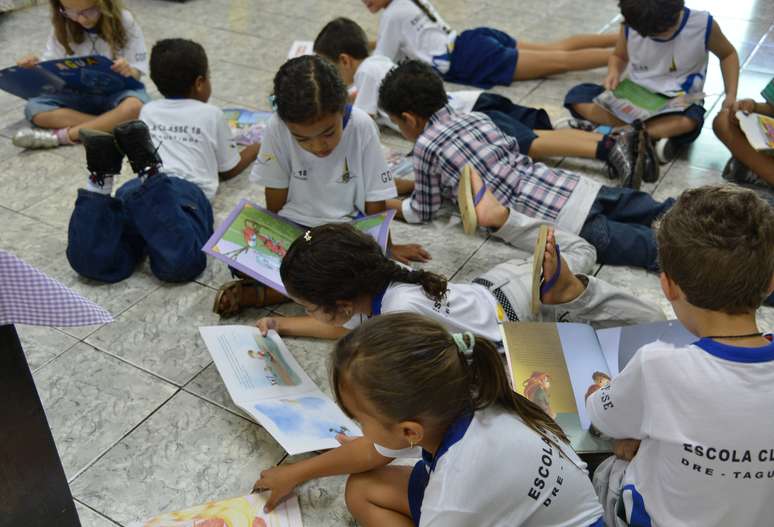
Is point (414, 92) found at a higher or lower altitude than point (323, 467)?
higher

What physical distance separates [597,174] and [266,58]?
1679 millimetres

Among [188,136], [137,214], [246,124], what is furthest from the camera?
[246,124]

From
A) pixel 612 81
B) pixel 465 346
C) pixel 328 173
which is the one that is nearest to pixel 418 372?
pixel 465 346

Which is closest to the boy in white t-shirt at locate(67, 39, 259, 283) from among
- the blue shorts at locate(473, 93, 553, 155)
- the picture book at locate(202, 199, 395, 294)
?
the picture book at locate(202, 199, 395, 294)

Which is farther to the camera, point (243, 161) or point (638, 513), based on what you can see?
point (243, 161)

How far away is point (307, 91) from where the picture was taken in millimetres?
1778

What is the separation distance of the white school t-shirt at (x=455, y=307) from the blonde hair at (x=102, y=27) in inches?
64.4

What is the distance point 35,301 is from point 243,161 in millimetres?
1753

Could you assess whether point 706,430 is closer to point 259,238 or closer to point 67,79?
point 259,238

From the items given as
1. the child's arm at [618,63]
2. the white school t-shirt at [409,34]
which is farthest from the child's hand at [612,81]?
the white school t-shirt at [409,34]

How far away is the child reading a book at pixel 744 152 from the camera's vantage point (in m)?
2.41

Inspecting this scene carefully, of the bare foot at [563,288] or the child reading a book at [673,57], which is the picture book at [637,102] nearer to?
the child reading a book at [673,57]

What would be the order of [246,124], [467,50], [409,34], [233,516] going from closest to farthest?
[233,516] < [246,124] < [409,34] < [467,50]

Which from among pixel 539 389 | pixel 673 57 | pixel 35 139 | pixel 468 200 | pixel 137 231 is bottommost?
pixel 35 139
